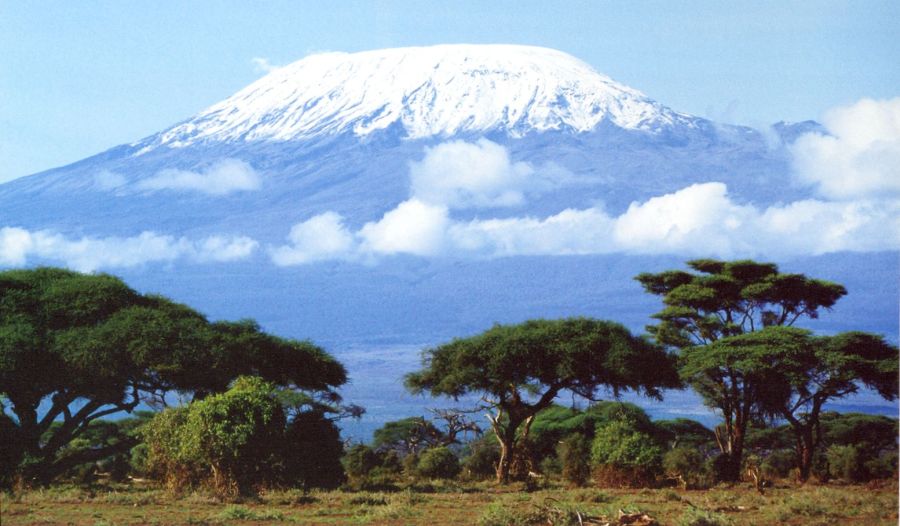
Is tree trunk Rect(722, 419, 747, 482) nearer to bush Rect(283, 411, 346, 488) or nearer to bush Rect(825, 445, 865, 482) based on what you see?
bush Rect(825, 445, 865, 482)

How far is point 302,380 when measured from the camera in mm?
32281

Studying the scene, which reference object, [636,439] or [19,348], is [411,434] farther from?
[19,348]

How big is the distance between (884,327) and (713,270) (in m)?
174

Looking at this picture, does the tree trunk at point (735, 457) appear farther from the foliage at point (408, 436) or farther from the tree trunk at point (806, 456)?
the foliage at point (408, 436)

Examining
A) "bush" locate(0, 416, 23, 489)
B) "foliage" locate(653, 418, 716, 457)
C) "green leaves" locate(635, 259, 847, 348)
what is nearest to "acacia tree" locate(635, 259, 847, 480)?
"green leaves" locate(635, 259, 847, 348)

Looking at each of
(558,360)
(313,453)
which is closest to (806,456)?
(558,360)

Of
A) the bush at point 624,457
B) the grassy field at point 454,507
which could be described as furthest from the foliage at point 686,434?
the grassy field at point 454,507

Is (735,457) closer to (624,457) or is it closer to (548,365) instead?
(624,457)

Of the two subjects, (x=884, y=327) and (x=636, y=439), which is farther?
(x=884, y=327)

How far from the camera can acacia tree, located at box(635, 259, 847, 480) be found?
3212cm

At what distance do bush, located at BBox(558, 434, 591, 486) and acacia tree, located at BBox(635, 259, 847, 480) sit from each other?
11.9 ft

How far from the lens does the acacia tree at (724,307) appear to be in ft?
105

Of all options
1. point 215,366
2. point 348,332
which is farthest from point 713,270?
point 348,332

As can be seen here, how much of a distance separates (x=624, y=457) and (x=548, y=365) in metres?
4.49
